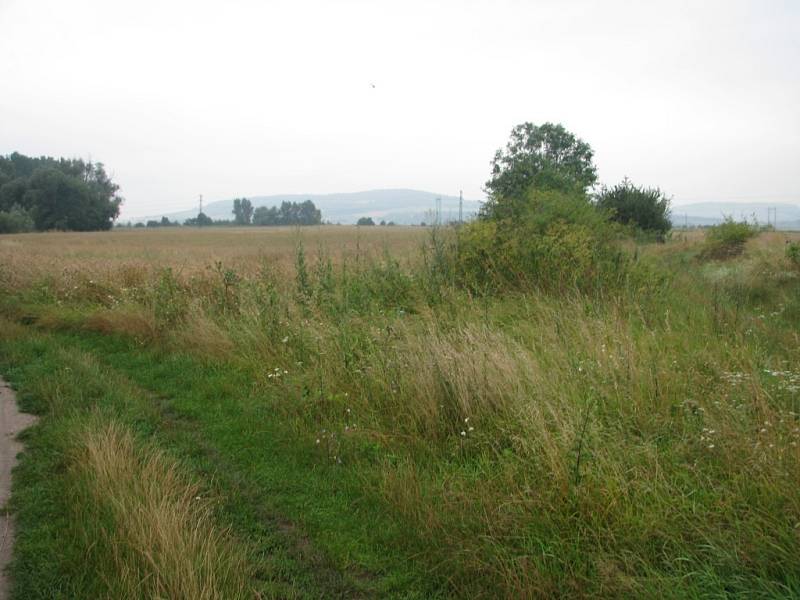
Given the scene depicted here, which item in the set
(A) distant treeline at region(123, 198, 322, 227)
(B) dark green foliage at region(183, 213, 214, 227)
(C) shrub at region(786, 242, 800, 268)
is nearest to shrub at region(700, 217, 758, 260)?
(C) shrub at region(786, 242, 800, 268)

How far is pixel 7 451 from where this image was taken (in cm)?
533

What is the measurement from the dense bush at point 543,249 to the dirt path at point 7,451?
6.87 metres

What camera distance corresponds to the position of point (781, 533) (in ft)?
10.0

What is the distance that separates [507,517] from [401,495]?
0.87 m

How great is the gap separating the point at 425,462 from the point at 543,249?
6631 mm

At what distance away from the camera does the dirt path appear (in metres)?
3.64

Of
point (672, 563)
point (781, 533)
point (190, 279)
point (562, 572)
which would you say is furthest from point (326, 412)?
point (190, 279)

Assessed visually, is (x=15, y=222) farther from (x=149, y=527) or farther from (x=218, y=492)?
(x=149, y=527)

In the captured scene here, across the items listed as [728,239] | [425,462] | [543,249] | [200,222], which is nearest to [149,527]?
[425,462]

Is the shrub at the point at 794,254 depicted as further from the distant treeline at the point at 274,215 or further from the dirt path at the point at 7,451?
the distant treeline at the point at 274,215

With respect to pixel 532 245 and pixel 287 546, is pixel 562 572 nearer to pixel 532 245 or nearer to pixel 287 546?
pixel 287 546

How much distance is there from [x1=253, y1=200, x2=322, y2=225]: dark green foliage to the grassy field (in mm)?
116575

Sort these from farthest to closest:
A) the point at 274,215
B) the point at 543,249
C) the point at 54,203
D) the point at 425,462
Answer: the point at 274,215, the point at 54,203, the point at 543,249, the point at 425,462

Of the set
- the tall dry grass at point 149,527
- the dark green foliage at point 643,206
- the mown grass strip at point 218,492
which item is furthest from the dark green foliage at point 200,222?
the tall dry grass at point 149,527
